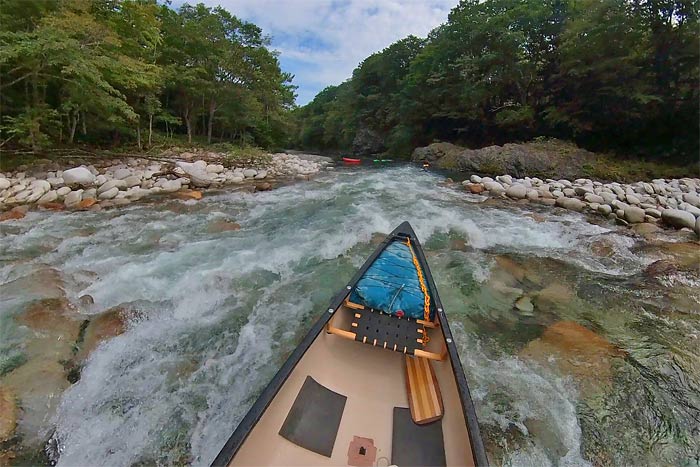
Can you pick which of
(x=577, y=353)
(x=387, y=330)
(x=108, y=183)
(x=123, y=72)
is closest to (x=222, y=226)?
(x=108, y=183)

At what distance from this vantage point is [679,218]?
5.63 metres

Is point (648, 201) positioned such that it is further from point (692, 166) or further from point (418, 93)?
point (418, 93)

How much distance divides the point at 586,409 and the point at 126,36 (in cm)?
1387

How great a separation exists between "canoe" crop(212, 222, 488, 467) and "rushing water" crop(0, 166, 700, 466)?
0.44 m

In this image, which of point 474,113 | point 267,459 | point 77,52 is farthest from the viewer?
point 474,113

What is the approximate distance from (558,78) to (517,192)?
10.4 meters

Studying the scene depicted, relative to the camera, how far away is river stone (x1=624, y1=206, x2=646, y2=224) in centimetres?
605

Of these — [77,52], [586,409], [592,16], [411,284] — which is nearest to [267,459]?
[411,284]

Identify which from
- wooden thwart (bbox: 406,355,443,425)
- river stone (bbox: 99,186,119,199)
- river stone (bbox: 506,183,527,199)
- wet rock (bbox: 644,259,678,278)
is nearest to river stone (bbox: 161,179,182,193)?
river stone (bbox: 99,186,119,199)

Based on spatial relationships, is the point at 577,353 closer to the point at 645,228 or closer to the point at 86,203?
the point at 645,228

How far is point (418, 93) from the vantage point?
2148 centimetres

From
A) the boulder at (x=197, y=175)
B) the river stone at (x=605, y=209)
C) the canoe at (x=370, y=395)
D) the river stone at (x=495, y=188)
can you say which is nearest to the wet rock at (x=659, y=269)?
the river stone at (x=605, y=209)

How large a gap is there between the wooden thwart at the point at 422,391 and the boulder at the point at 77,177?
8486 mm

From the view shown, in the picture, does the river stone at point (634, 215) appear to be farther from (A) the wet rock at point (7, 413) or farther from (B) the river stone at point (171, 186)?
(B) the river stone at point (171, 186)
